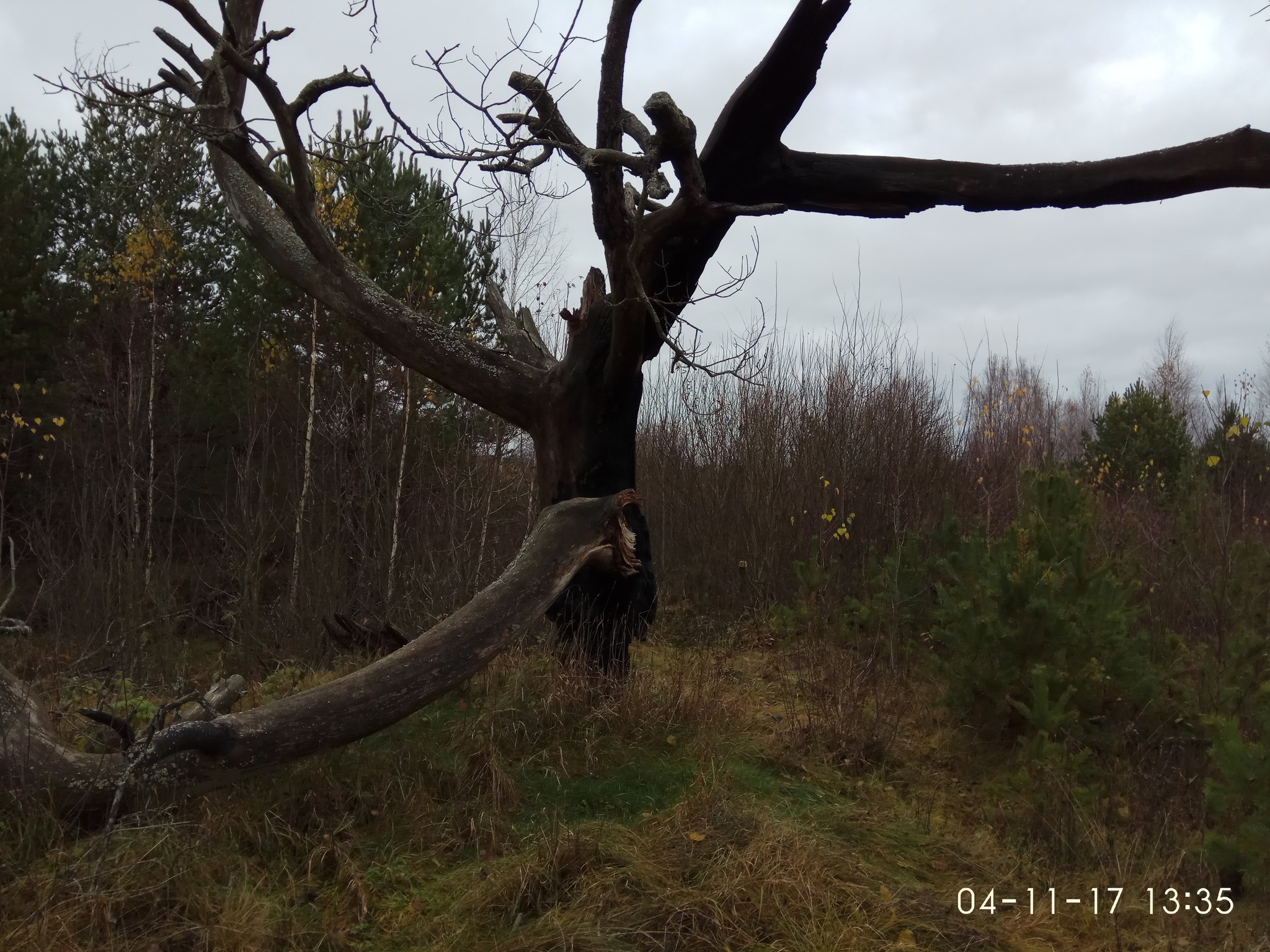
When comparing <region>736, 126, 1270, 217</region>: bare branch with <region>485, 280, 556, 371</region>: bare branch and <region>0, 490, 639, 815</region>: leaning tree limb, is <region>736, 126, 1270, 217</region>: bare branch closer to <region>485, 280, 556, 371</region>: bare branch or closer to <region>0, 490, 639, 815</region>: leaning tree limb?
<region>485, 280, 556, 371</region>: bare branch

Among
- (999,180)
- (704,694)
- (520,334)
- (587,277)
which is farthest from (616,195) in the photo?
(704,694)

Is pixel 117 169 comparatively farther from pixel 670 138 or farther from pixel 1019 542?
pixel 1019 542

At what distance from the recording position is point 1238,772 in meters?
3.29

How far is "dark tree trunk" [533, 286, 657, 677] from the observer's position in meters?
4.96

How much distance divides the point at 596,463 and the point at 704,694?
1441 millimetres

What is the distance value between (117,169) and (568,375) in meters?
12.4

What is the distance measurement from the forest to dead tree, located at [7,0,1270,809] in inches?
7.7

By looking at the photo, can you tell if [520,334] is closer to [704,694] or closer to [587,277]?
[587,277]

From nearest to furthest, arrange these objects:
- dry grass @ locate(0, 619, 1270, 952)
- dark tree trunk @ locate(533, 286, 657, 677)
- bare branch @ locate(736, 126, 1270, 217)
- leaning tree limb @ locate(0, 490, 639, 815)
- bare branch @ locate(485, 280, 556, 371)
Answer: dry grass @ locate(0, 619, 1270, 952)
leaning tree limb @ locate(0, 490, 639, 815)
bare branch @ locate(736, 126, 1270, 217)
dark tree trunk @ locate(533, 286, 657, 677)
bare branch @ locate(485, 280, 556, 371)

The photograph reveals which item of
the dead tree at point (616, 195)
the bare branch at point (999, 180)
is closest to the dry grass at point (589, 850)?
the dead tree at point (616, 195)

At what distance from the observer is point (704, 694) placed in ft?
16.6

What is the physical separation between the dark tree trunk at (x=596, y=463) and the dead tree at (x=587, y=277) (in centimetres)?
1

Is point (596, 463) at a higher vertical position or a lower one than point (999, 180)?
lower

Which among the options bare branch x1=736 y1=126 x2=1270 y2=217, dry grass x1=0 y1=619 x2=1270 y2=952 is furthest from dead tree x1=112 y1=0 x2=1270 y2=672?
dry grass x1=0 y1=619 x2=1270 y2=952
